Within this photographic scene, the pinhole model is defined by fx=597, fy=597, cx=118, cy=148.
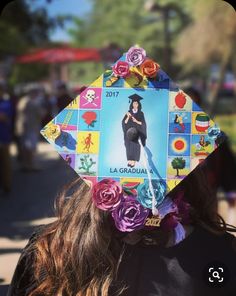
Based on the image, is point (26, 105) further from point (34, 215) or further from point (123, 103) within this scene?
point (123, 103)

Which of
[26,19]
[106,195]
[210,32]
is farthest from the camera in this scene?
[210,32]

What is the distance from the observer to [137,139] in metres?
1.72

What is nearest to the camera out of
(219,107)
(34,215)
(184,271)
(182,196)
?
(184,271)

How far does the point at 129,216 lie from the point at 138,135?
0.76 ft

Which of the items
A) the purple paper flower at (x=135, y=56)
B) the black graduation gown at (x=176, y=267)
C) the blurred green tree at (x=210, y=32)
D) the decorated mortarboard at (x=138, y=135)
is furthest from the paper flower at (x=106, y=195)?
the blurred green tree at (x=210, y=32)

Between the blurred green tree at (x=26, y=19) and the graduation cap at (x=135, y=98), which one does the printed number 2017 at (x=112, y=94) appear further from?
the blurred green tree at (x=26, y=19)

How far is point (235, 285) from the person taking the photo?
173 cm

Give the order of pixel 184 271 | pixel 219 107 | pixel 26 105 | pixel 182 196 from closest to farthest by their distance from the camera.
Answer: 1. pixel 184 271
2. pixel 182 196
3. pixel 26 105
4. pixel 219 107

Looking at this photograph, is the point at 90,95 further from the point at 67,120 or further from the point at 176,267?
the point at 176,267

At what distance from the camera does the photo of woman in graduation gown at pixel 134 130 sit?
5.63ft

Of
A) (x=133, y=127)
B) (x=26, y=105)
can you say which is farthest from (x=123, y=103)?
(x=26, y=105)

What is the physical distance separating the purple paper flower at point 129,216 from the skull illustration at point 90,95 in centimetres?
31

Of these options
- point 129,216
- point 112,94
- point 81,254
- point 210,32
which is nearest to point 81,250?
point 81,254

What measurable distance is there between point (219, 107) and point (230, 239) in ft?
82.7
